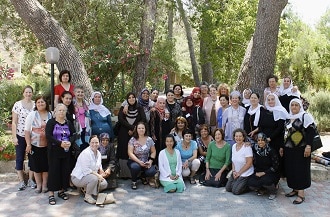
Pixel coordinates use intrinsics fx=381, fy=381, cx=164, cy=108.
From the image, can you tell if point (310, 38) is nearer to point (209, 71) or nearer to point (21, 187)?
point (209, 71)

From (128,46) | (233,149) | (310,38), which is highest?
(310,38)

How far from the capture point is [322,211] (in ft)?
17.4

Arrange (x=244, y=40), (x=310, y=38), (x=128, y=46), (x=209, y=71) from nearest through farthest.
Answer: (x=128, y=46) < (x=244, y=40) < (x=209, y=71) < (x=310, y=38)

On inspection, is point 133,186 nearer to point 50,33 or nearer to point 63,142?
point 63,142

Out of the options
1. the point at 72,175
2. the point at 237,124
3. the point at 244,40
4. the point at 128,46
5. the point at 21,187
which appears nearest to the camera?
the point at 72,175

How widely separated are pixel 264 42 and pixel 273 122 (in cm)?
233

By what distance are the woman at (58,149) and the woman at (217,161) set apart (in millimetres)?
2323

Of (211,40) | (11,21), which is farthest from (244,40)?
(11,21)

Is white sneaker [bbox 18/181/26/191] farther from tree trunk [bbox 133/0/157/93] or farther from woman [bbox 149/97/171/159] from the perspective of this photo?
tree trunk [bbox 133/0/157/93]

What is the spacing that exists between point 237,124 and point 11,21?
7848 mm

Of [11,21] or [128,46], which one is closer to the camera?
[128,46]

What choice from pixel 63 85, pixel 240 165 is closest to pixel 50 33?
pixel 63 85

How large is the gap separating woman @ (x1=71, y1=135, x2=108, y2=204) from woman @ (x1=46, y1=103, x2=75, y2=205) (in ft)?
0.57

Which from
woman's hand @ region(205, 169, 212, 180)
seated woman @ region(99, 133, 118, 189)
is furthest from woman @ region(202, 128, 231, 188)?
seated woman @ region(99, 133, 118, 189)
